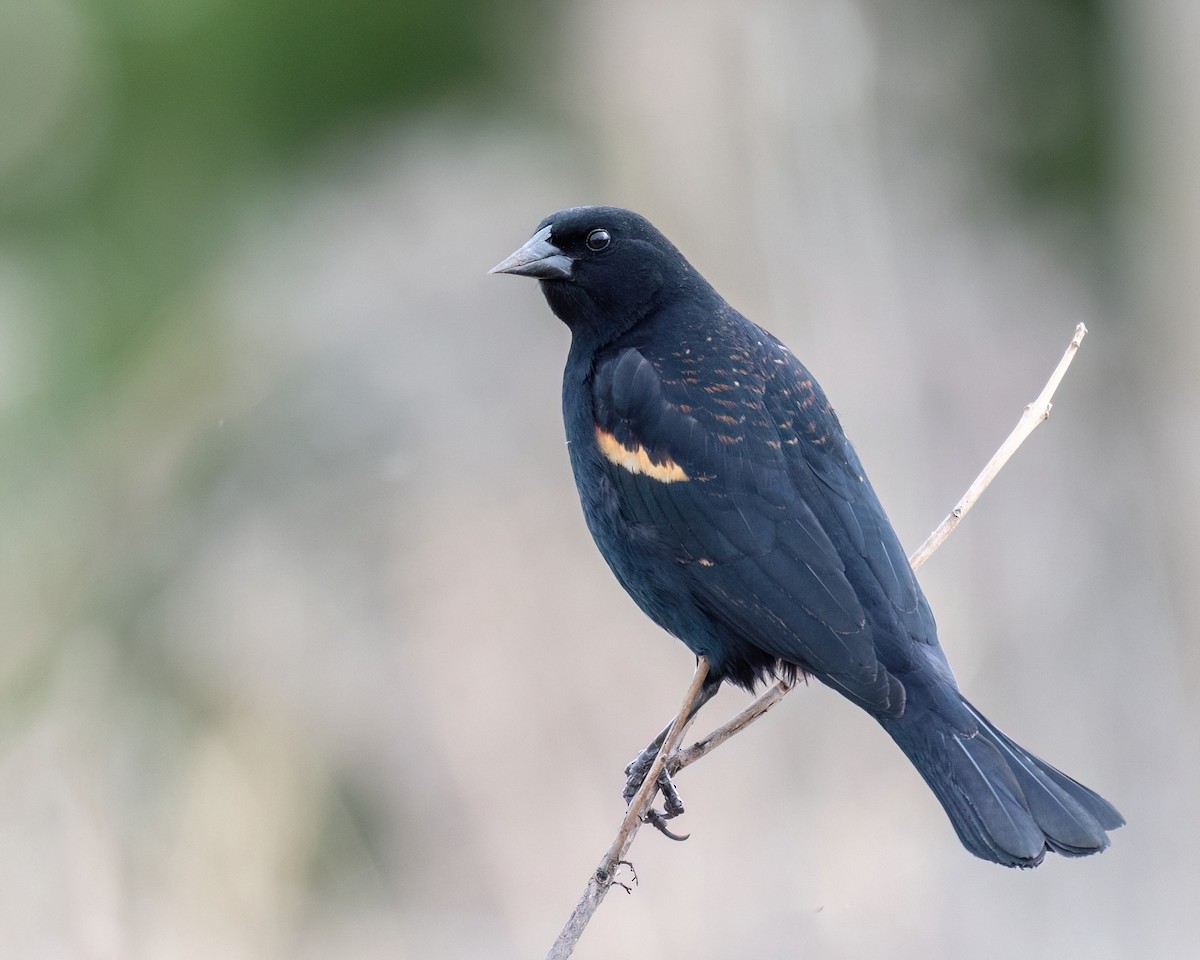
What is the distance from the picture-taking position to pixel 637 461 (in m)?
2.19

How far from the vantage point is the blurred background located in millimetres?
4012

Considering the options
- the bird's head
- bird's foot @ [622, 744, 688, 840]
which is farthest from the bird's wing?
bird's foot @ [622, 744, 688, 840]

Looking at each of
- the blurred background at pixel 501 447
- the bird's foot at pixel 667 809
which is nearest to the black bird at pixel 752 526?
the bird's foot at pixel 667 809

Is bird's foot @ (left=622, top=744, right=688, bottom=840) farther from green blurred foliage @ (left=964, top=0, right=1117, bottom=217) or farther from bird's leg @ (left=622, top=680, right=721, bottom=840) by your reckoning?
green blurred foliage @ (left=964, top=0, right=1117, bottom=217)

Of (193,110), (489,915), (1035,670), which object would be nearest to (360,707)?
(489,915)

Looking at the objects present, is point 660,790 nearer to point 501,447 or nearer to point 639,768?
point 639,768

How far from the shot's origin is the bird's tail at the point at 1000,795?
181 cm

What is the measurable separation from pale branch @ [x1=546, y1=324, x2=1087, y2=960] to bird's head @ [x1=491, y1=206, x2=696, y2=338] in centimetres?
71

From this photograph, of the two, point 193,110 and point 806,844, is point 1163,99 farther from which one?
point 193,110

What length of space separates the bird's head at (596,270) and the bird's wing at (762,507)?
6.1 inches

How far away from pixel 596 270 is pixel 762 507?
0.61 meters

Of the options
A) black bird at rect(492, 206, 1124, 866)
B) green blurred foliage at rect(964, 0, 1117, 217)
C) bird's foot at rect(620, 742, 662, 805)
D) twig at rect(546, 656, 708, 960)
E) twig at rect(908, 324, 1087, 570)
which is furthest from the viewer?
green blurred foliage at rect(964, 0, 1117, 217)

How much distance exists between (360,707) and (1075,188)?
320cm

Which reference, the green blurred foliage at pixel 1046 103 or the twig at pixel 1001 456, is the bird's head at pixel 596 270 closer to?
the twig at pixel 1001 456
